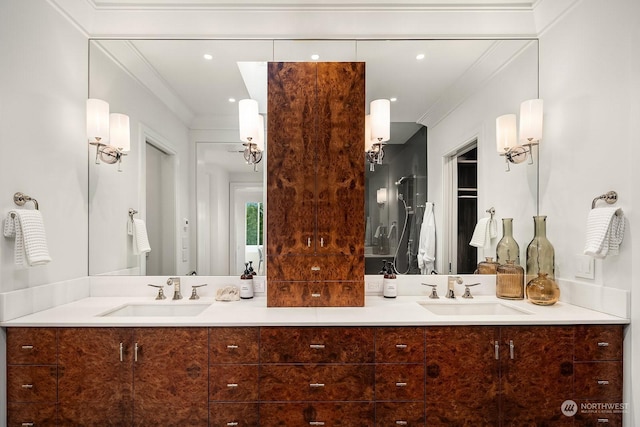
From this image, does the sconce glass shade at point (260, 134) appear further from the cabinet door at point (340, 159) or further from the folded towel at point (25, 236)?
the folded towel at point (25, 236)

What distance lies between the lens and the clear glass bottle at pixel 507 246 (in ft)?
7.08

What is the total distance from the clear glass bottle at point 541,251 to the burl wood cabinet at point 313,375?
46 centimetres

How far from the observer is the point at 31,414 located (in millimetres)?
1546

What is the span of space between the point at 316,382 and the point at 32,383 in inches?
55.3

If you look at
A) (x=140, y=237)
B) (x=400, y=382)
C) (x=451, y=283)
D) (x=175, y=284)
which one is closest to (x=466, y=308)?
(x=451, y=283)

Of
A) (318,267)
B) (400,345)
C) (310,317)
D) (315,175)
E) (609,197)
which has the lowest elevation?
(400,345)

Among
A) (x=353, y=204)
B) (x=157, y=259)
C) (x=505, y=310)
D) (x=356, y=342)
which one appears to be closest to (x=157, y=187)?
(x=157, y=259)

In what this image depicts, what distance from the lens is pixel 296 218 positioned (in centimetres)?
192

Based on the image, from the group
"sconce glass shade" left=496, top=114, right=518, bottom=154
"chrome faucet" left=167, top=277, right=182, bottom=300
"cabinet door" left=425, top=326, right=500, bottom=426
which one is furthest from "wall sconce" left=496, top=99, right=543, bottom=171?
"chrome faucet" left=167, top=277, right=182, bottom=300

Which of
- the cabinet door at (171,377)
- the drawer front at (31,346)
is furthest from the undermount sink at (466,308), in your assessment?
the drawer front at (31,346)

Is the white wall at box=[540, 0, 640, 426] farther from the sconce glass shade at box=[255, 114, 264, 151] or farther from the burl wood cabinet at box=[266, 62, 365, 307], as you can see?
the sconce glass shade at box=[255, 114, 264, 151]

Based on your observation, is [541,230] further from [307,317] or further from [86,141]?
[86,141]

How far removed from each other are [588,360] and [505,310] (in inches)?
17.6

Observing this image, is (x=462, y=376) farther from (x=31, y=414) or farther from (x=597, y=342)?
(x=31, y=414)
